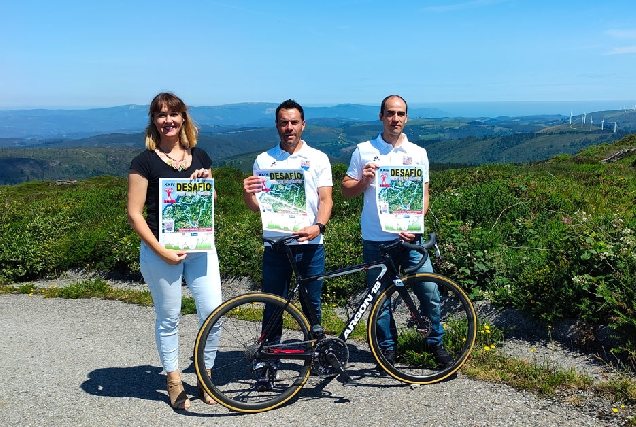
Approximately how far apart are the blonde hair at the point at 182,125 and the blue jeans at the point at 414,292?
2143 millimetres

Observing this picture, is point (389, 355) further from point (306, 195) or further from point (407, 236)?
point (306, 195)

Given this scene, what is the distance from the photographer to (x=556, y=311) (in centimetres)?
636

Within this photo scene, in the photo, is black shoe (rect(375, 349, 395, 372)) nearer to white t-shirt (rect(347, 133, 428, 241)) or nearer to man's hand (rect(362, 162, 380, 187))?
white t-shirt (rect(347, 133, 428, 241))

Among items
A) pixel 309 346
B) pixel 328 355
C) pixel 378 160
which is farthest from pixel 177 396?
pixel 378 160

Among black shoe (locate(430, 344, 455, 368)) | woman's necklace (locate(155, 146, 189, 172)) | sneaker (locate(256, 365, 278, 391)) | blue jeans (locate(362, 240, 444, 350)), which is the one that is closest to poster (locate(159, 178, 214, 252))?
woman's necklace (locate(155, 146, 189, 172))

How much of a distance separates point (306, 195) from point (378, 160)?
86 centimetres

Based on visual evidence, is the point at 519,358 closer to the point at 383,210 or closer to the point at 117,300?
the point at 383,210

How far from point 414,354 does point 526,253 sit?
303cm

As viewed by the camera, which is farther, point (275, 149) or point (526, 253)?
point (526, 253)

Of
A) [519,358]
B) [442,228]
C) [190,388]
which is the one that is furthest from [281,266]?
[442,228]

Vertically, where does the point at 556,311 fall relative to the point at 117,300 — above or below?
above

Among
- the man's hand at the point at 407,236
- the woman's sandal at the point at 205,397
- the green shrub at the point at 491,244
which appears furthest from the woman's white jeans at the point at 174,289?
the green shrub at the point at 491,244

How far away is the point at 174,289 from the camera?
16.2 feet

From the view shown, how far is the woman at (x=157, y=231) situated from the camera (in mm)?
4703
